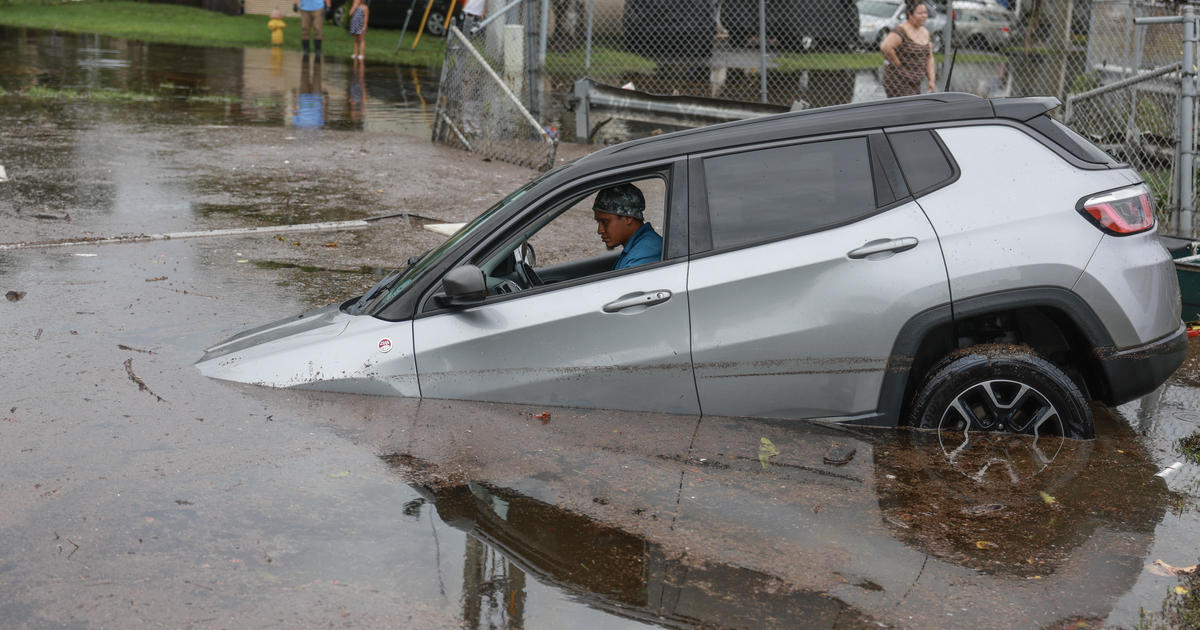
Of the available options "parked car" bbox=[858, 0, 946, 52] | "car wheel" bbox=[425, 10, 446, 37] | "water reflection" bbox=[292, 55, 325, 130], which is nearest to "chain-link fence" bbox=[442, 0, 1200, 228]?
"water reflection" bbox=[292, 55, 325, 130]

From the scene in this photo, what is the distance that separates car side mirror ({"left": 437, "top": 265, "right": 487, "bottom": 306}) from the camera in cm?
527

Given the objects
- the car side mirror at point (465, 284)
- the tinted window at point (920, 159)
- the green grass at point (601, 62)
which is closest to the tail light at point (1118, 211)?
the tinted window at point (920, 159)

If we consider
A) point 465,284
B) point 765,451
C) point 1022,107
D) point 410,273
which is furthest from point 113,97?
point 1022,107

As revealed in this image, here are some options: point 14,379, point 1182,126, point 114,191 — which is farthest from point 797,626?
point 114,191

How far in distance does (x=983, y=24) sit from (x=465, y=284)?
2760cm

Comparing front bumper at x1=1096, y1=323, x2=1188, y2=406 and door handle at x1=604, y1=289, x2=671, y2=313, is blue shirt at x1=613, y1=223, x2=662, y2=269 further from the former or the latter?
front bumper at x1=1096, y1=323, x2=1188, y2=406

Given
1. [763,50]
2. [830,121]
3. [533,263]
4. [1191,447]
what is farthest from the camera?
[763,50]

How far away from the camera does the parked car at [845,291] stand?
16.7 ft

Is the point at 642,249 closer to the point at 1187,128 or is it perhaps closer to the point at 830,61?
the point at 1187,128

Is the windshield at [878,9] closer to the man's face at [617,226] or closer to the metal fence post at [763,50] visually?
the metal fence post at [763,50]

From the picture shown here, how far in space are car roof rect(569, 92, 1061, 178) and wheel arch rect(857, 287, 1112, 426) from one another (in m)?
0.82

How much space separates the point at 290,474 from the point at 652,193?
21.7 ft

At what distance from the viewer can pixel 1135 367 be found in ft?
16.9

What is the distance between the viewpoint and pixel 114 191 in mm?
11453
